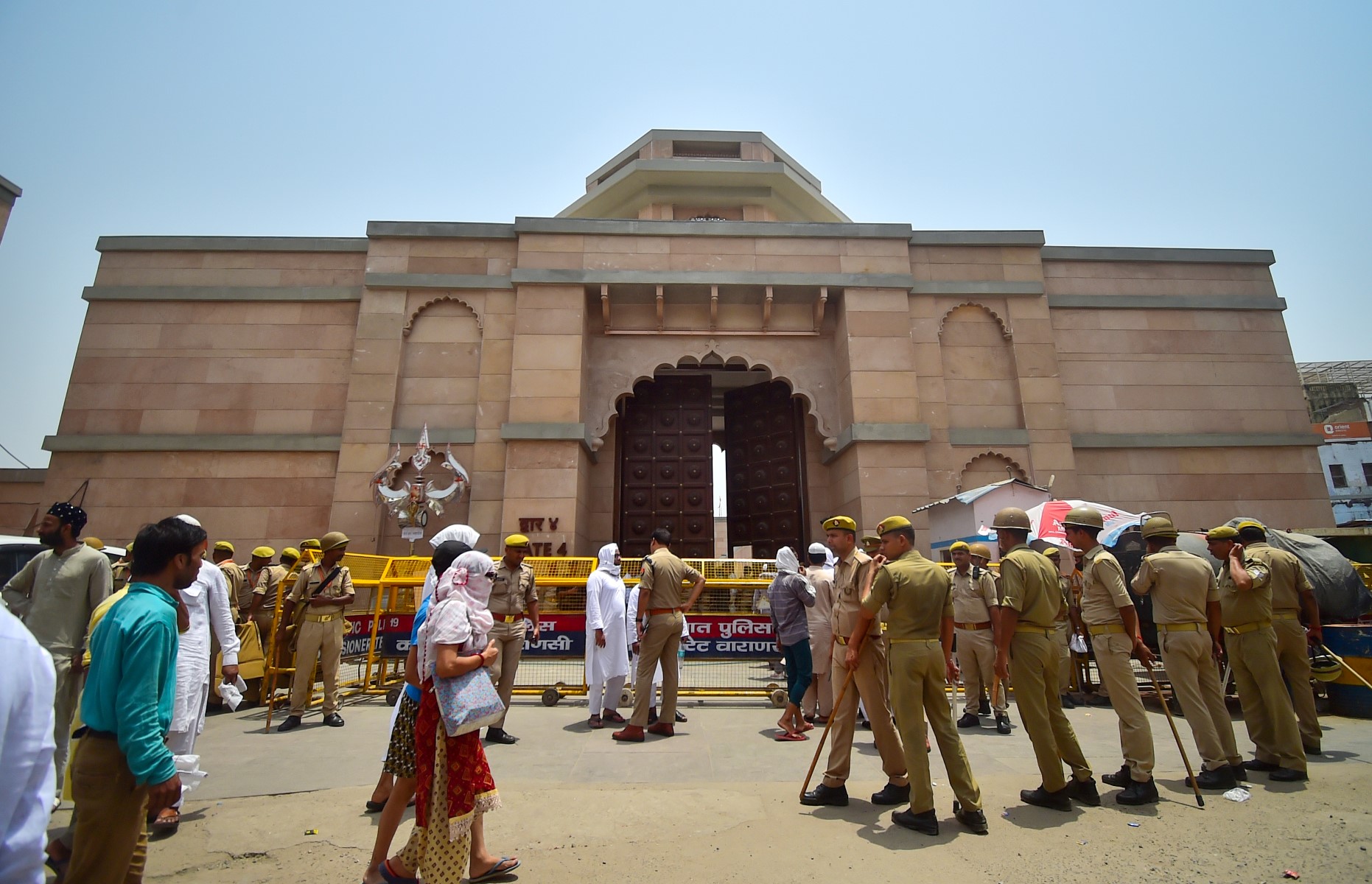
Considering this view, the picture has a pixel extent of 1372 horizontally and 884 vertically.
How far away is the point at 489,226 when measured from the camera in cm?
1408

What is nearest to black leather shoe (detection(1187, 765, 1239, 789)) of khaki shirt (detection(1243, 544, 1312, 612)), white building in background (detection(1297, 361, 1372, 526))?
khaki shirt (detection(1243, 544, 1312, 612))

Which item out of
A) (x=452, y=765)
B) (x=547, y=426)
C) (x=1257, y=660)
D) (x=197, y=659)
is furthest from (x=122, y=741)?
(x=547, y=426)

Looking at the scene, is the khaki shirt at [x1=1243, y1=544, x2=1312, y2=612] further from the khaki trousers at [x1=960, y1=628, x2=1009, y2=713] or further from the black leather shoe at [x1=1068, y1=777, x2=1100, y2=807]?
the black leather shoe at [x1=1068, y1=777, x2=1100, y2=807]

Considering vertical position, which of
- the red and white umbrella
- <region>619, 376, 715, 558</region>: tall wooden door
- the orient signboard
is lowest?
the red and white umbrella

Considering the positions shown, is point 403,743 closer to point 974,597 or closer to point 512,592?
point 512,592

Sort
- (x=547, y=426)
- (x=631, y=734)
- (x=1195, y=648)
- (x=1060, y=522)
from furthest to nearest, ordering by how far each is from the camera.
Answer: (x=547, y=426) < (x=1060, y=522) < (x=631, y=734) < (x=1195, y=648)

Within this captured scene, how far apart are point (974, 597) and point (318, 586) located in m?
6.72

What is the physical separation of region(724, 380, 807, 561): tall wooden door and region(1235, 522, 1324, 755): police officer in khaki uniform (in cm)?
917

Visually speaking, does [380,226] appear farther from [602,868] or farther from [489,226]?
[602,868]

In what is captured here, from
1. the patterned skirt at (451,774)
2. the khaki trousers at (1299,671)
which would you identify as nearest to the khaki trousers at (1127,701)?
the khaki trousers at (1299,671)

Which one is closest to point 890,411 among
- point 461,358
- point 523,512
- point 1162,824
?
point 523,512

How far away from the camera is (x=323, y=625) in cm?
642

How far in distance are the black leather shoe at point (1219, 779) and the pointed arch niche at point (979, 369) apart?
9715 millimetres

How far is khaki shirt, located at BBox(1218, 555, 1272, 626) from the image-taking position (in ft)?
16.1
